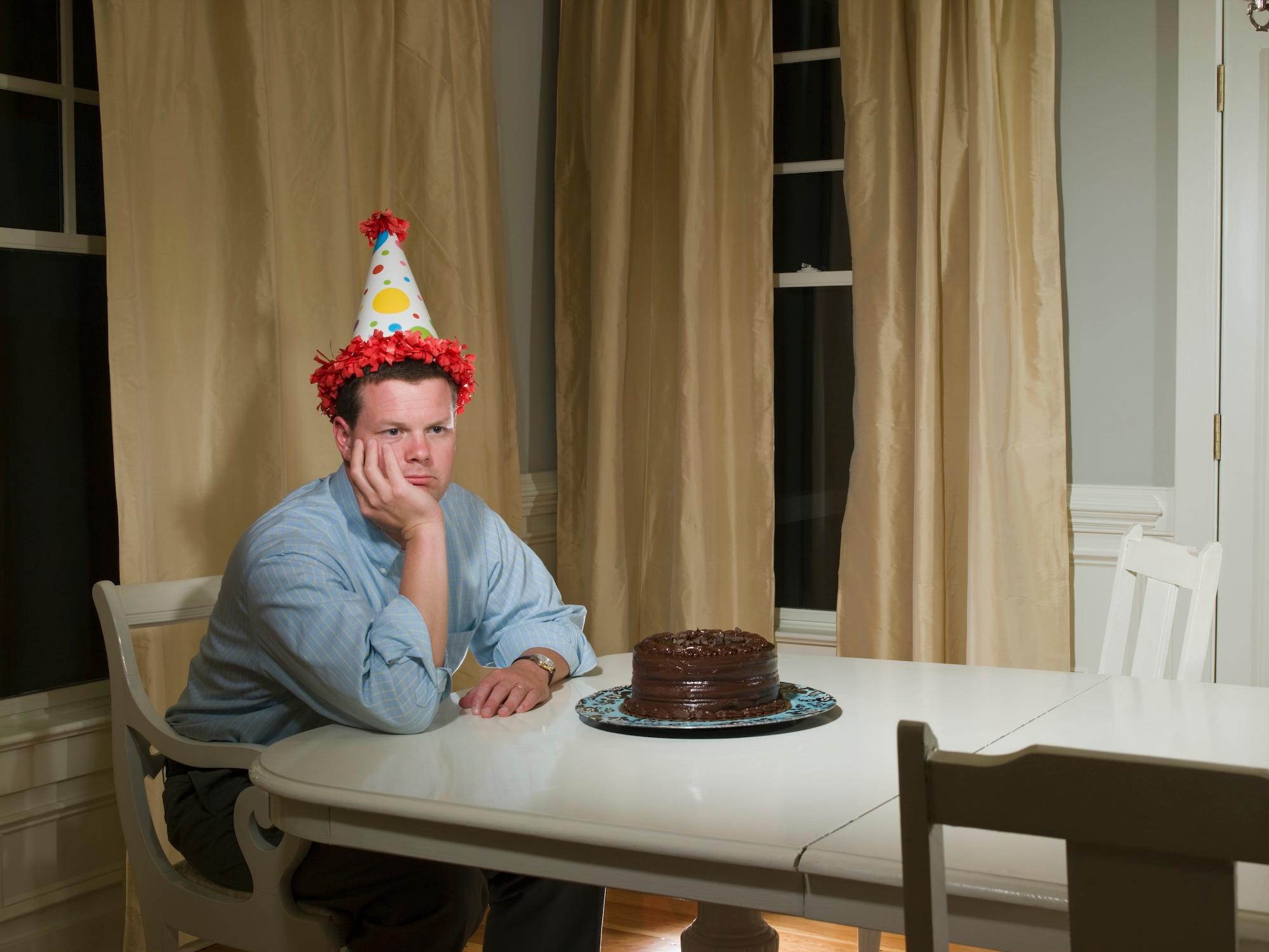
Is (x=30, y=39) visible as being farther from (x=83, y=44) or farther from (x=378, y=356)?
(x=378, y=356)

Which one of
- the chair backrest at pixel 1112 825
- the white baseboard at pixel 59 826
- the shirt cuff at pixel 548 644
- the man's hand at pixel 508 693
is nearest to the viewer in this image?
the chair backrest at pixel 1112 825

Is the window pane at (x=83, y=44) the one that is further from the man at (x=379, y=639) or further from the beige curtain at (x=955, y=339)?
the beige curtain at (x=955, y=339)

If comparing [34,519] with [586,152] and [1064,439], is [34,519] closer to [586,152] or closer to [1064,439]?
[586,152]

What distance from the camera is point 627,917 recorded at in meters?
2.72

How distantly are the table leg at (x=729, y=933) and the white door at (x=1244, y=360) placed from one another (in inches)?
63.7

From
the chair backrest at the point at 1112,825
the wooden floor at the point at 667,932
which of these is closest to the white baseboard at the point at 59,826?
→ the wooden floor at the point at 667,932

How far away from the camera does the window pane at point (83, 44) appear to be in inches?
94.8

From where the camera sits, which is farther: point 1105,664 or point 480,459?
point 480,459

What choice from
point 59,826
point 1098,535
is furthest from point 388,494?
point 1098,535

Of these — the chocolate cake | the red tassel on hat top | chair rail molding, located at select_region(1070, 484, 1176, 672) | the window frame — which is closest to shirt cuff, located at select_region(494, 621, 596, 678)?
the chocolate cake

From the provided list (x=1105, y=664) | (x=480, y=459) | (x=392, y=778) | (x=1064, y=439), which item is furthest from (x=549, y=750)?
(x=1064, y=439)

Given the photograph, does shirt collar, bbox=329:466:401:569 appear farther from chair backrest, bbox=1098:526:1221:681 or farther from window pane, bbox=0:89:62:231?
chair backrest, bbox=1098:526:1221:681

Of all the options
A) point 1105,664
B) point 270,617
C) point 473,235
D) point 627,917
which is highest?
point 473,235

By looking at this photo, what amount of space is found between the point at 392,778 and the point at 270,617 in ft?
1.13
